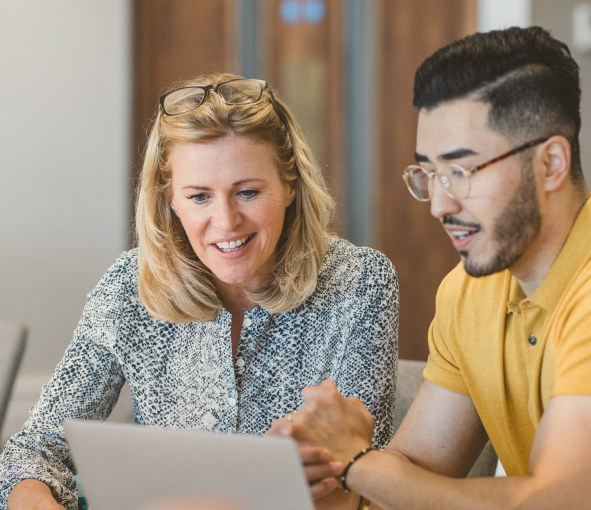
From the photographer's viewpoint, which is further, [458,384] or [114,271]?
[114,271]

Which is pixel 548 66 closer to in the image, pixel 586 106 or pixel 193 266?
pixel 193 266

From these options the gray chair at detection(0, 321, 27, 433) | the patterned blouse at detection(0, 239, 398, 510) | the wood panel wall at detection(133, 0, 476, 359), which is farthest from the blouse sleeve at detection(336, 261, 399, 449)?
the wood panel wall at detection(133, 0, 476, 359)

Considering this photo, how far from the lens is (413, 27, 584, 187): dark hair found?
0.98 m

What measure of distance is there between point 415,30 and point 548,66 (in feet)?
9.19

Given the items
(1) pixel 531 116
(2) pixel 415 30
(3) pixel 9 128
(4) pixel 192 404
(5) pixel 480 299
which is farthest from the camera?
(2) pixel 415 30

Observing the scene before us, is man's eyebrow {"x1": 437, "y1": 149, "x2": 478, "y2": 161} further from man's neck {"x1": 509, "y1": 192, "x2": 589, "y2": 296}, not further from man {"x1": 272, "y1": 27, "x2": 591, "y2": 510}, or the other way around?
man's neck {"x1": 509, "y1": 192, "x2": 589, "y2": 296}

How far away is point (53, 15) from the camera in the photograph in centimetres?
338

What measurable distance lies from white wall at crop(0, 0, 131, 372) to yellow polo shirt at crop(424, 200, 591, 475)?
257cm

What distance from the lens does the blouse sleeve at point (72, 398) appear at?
1.30 meters

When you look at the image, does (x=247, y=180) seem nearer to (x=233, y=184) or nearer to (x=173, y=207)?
(x=233, y=184)

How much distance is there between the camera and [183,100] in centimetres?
149

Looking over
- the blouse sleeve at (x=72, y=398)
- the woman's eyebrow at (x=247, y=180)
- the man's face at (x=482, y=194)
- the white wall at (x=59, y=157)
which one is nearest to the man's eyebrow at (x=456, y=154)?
the man's face at (x=482, y=194)

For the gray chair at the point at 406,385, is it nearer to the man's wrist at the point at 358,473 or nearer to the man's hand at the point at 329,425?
the man's hand at the point at 329,425

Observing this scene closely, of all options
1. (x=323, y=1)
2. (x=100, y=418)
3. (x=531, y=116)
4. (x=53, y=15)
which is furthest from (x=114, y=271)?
(x=323, y=1)
